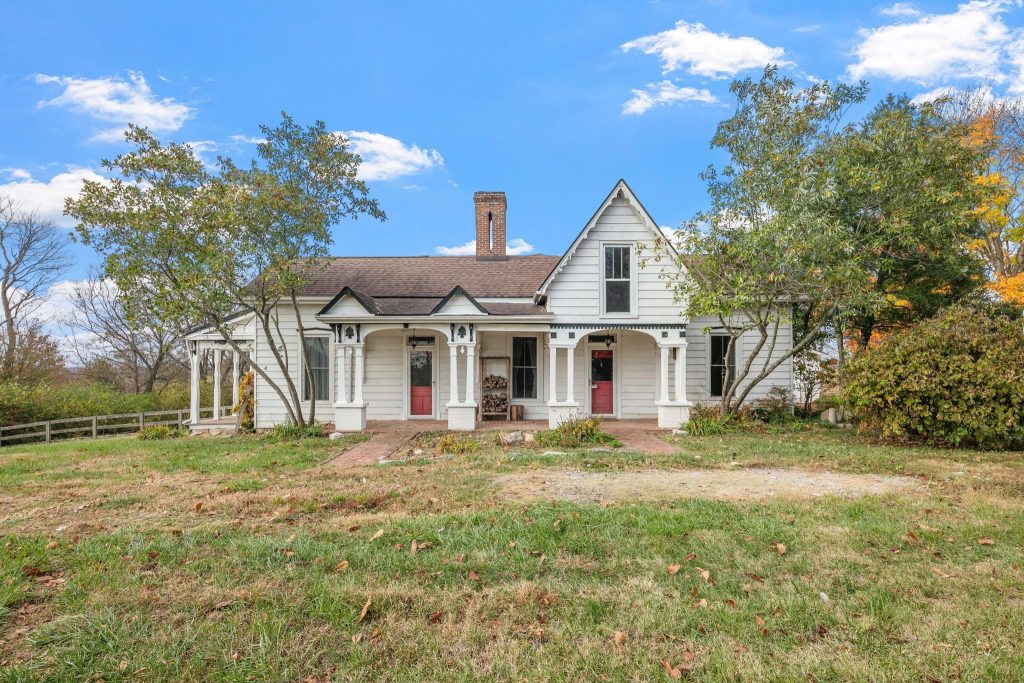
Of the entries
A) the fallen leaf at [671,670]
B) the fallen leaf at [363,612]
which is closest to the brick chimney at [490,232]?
the fallen leaf at [363,612]

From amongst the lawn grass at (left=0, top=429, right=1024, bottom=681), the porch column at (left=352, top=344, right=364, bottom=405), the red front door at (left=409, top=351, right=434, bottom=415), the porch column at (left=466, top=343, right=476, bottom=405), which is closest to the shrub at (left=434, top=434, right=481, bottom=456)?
the porch column at (left=466, top=343, right=476, bottom=405)

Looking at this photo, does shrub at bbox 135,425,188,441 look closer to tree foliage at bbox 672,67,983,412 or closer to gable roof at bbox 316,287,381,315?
gable roof at bbox 316,287,381,315

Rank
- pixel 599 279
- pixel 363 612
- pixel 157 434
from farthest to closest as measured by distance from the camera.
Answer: pixel 157 434
pixel 599 279
pixel 363 612

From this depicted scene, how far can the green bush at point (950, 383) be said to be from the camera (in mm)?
10953

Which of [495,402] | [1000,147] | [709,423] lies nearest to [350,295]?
[495,402]

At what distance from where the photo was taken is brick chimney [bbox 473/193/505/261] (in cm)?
2014

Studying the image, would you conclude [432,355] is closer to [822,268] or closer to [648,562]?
[822,268]

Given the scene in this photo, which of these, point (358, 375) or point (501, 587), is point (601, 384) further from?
point (501, 587)

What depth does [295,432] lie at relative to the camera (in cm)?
1443

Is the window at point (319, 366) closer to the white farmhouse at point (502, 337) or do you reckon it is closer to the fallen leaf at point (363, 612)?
the white farmhouse at point (502, 337)

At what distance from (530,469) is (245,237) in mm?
9219

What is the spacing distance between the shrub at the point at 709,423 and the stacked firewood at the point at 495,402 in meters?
5.51

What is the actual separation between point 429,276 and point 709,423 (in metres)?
10.2

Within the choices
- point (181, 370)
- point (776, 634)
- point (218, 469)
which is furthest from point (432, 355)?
point (181, 370)
